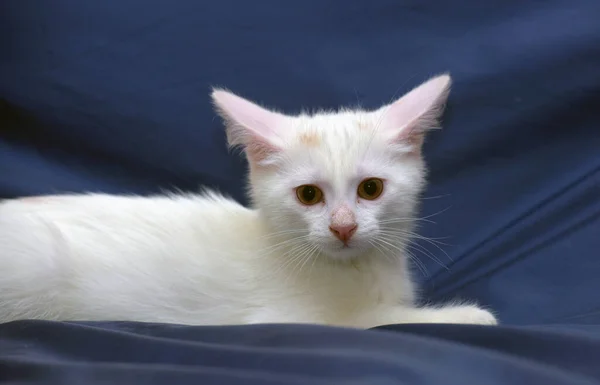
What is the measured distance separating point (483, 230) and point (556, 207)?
184 mm

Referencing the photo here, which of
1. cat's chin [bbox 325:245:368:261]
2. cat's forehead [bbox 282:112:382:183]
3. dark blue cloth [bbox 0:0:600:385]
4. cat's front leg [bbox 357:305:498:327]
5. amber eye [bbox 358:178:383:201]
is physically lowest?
cat's front leg [bbox 357:305:498:327]

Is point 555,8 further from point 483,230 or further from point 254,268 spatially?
point 254,268

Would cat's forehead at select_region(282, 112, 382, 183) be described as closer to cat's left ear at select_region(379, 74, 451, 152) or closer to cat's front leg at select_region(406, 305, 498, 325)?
cat's left ear at select_region(379, 74, 451, 152)

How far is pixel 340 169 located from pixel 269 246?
0.80 ft

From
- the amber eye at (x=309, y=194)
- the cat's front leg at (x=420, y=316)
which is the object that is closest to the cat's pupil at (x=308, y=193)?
the amber eye at (x=309, y=194)

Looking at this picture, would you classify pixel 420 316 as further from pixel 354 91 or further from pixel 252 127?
pixel 354 91

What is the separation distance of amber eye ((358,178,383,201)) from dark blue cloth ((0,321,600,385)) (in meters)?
0.25

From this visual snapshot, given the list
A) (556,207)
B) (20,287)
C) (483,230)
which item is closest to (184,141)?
(20,287)

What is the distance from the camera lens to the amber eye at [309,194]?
1347 millimetres

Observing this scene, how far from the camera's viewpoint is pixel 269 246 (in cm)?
145

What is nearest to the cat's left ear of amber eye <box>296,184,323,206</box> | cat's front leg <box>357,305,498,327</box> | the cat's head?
the cat's head

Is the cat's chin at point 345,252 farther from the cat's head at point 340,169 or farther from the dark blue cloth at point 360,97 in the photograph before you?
the dark blue cloth at point 360,97

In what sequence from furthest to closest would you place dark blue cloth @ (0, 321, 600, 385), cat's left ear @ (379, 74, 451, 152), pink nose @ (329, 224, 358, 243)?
cat's left ear @ (379, 74, 451, 152) → pink nose @ (329, 224, 358, 243) → dark blue cloth @ (0, 321, 600, 385)

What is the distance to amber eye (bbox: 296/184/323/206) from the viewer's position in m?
1.35
